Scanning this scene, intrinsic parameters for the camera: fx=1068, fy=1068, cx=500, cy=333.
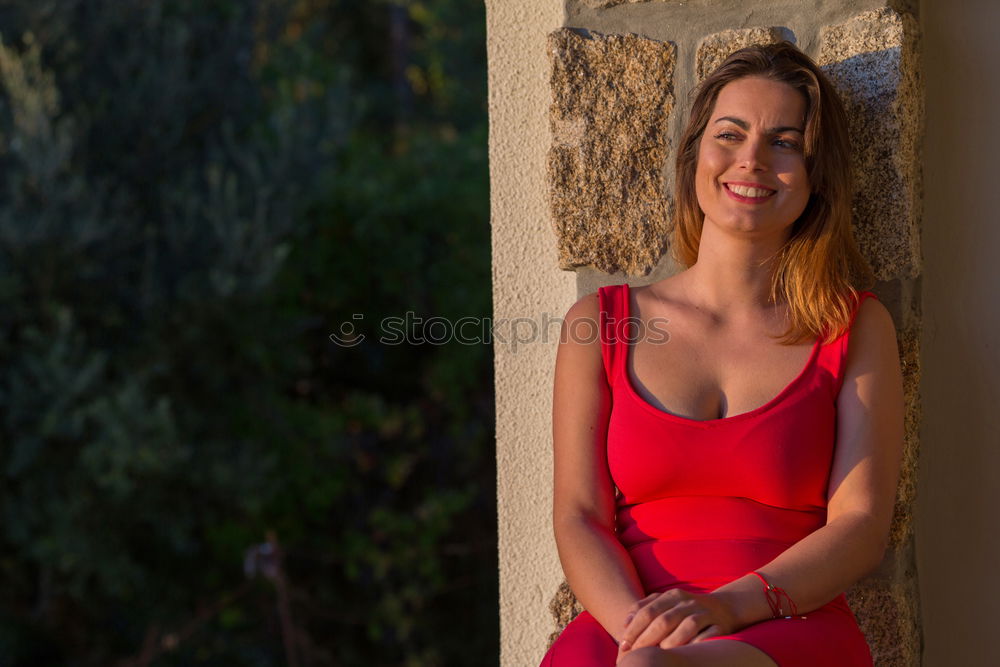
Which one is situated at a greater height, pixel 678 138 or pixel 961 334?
pixel 678 138

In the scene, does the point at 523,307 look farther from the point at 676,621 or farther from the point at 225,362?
the point at 225,362

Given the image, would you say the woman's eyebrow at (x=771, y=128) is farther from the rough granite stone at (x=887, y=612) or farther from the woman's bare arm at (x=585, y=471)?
the rough granite stone at (x=887, y=612)

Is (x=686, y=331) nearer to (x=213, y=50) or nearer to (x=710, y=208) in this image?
(x=710, y=208)

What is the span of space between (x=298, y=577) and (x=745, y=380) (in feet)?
10.5

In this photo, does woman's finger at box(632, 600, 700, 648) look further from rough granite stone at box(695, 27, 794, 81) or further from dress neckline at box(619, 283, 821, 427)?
rough granite stone at box(695, 27, 794, 81)

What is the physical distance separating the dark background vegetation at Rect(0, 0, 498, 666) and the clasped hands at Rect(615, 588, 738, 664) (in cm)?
251

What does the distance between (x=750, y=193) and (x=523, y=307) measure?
53 centimetres

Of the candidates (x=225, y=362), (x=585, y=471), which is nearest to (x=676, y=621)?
(x=585, y=471)

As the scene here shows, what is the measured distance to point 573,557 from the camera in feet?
5.27

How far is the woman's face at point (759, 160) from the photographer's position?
5.32ft

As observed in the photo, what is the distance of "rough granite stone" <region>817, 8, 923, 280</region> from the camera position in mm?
1713

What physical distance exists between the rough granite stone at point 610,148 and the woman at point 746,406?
13 cm

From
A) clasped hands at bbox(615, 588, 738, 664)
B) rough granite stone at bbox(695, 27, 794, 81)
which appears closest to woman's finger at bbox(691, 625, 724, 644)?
clasped hands at bbox(615, 588, 738, 664)

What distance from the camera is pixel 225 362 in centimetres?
398
